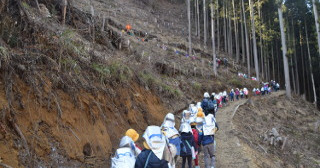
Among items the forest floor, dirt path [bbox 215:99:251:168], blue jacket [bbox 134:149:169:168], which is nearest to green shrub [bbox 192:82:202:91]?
the forest floor

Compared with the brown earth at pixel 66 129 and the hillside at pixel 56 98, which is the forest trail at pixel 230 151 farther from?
the brown earth at pixel 66 129

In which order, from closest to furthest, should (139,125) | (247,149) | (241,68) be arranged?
(139,125)
(247,149)
(241,68)

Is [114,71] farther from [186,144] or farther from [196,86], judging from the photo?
[196,86]

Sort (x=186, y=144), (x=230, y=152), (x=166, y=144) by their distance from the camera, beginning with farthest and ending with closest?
1. (x=230, y=152)
2. (x=186, y=144)
3. (x=166, y=144)

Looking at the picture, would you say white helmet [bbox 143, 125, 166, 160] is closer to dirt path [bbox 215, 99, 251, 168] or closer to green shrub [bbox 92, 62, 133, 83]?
green shrub [bbox 92, 62, 133, 83]

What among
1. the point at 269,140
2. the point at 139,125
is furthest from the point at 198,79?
the point at 139,125

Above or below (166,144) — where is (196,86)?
below

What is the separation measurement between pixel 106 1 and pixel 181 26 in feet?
45.0

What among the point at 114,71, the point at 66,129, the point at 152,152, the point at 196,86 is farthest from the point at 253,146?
the point at 196,86

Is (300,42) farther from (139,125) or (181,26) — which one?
(139,125)

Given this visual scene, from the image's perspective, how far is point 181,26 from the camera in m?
46.9

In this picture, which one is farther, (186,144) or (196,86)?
(196,86)

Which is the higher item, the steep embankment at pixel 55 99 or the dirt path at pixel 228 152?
the steep embankment at pixel 55 99

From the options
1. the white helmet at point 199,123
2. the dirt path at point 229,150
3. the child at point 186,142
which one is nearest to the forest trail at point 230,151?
the dirt path at point 229,150
